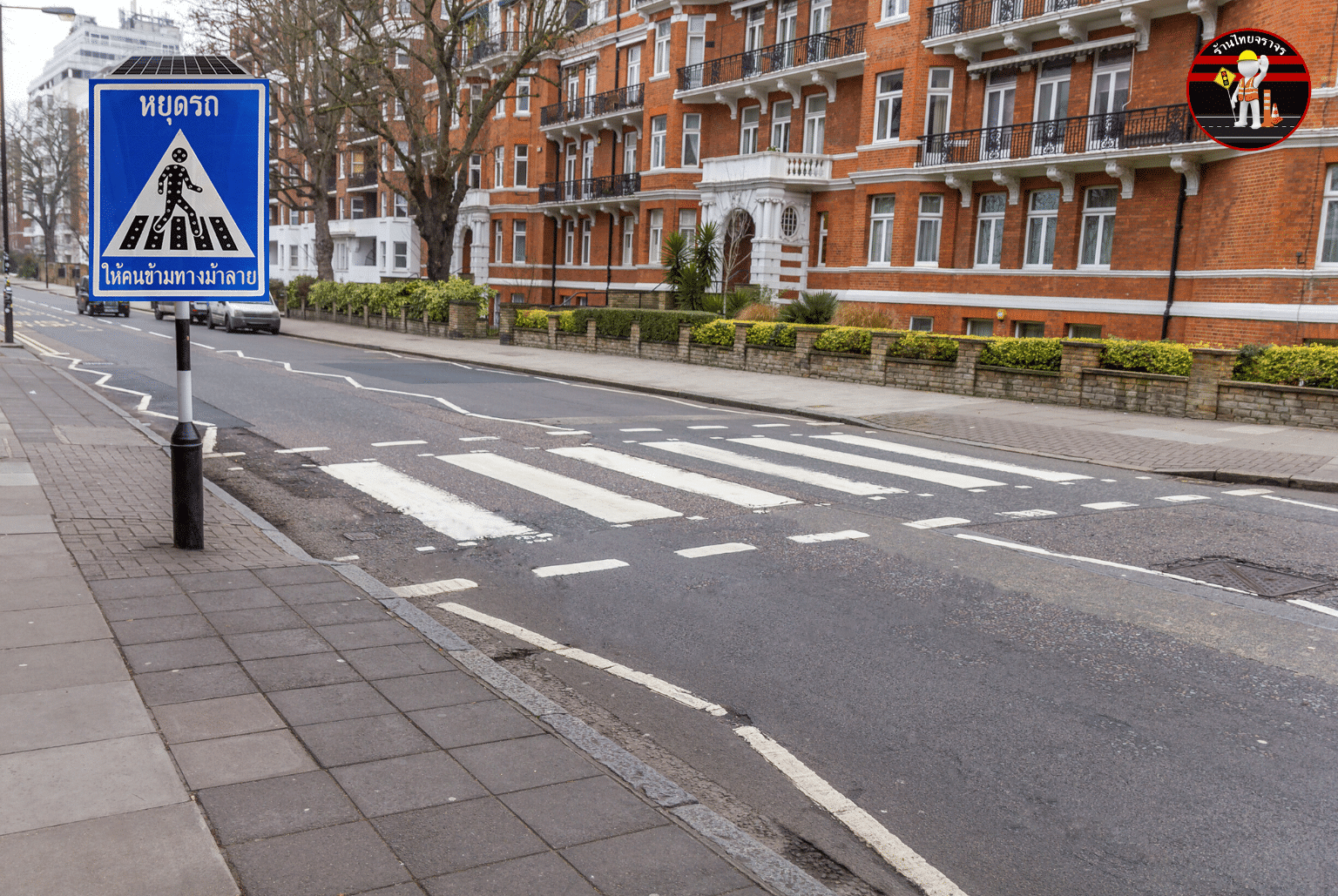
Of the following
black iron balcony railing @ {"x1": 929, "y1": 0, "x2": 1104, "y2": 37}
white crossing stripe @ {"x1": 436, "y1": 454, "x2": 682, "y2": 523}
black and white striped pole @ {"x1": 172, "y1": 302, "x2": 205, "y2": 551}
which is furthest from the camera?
black iron balcony railing @ {"x1": 929, "y1": 0, "x2": 1104, "y2": 37}

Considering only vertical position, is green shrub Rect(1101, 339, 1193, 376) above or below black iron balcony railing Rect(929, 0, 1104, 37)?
below

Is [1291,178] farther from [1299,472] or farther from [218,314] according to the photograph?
[218,314]

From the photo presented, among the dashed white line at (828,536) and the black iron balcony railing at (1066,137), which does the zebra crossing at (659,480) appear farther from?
the black iron balcony railing at (1066,137)

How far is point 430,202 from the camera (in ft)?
120

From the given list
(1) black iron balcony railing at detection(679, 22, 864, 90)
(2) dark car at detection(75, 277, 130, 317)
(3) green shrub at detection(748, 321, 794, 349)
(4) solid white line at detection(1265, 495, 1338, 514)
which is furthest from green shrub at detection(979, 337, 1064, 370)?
(2) dark car at detection(75, 277, 130, 317)

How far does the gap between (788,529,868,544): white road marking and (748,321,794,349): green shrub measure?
16.1 m

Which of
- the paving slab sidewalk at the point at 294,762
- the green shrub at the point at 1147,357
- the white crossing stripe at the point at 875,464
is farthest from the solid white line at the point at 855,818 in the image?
the green shrub at the point at 1147,357

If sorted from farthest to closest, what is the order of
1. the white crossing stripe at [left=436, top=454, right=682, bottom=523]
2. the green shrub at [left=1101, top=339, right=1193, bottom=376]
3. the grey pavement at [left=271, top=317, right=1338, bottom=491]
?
the green shrub at [left=1101, top=339, right=1193, bottom=376], the grey pavement at [left=271, top=317, right=1338, bottom=491], the white crossing stripe at [left=436, top=454, right=682, bottom=523]

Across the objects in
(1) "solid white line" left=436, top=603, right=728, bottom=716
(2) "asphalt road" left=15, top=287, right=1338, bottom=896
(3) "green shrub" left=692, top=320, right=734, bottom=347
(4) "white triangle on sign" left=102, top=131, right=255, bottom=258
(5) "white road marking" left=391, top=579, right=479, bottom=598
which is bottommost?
(5) "white road marking" left=391, top=579, right=479, bottom=598

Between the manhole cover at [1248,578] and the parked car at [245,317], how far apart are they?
34.7 m

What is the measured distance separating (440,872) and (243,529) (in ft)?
16.9

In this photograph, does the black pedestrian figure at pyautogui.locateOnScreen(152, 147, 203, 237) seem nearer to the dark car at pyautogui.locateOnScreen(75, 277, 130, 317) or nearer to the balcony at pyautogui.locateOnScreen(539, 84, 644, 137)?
the balcony at pyautogui.locateOnScreen(539, 84, 644, 137)

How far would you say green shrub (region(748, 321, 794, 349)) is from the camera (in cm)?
2438

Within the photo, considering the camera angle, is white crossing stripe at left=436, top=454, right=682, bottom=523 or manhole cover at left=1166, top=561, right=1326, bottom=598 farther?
white crossing stripe at left=436, top=454, right=682, bottom=523
